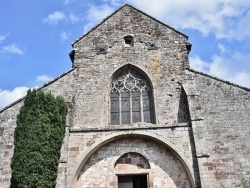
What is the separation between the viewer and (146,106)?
11.4 meters

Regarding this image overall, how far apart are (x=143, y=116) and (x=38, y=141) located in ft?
14.1

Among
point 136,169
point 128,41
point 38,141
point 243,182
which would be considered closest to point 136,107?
point 136,169

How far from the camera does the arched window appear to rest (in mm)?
11250

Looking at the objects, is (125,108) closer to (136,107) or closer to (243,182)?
(136,107)

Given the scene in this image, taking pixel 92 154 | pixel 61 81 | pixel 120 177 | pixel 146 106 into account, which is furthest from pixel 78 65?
pixel 120 177

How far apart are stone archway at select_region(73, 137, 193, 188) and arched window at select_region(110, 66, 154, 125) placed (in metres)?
1.30

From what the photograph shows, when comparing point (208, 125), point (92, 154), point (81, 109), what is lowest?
point (92, 154)

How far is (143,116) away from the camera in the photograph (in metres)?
11.2

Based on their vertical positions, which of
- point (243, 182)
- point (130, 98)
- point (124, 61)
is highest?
point (124, 61)

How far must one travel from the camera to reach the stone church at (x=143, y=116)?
948cm

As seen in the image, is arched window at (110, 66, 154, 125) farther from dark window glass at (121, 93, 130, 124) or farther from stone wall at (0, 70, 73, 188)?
stone wall at (0, 70, 73, 188)

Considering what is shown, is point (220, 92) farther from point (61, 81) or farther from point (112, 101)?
point (61, 81)

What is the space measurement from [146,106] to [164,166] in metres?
2.55

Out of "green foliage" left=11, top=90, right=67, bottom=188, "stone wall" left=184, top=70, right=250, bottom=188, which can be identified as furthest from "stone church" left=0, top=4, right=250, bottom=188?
"green foliage" left=11, top=90, right=67, bottom=188
